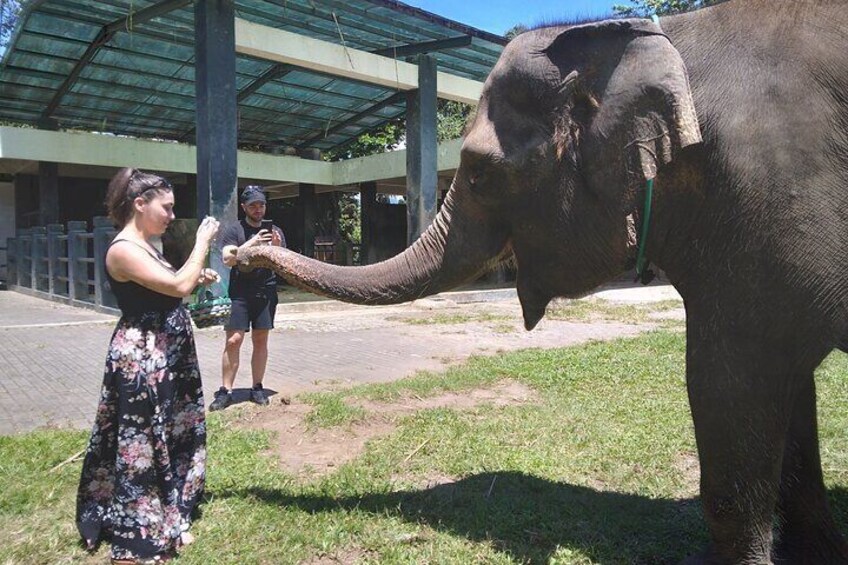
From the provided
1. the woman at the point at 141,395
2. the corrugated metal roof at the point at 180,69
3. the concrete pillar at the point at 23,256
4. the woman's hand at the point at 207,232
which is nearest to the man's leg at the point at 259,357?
the woman at the point at 141,395

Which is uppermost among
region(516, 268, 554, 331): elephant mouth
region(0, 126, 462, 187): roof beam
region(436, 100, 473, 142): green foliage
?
region(436, 100, 473, 142): green foliage

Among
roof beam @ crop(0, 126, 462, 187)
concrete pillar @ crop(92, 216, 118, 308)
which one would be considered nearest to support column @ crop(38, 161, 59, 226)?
roof beam @ crop(0, 126, 462, 187)

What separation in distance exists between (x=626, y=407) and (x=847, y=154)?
3544 mm

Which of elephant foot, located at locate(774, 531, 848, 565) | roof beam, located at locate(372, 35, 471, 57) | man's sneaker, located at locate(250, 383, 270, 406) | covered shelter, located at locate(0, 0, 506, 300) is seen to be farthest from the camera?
roof beam, located at locate(372, 35, 471, 57)

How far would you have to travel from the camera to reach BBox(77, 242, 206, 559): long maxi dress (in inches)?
113

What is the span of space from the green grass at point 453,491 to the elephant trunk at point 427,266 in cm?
111

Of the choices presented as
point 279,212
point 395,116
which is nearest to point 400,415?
point 395,116

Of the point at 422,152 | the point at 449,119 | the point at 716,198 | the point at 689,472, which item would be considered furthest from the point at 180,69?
the point at 449,119

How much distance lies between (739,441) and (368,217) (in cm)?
1958

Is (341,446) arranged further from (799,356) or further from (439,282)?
(799,356)

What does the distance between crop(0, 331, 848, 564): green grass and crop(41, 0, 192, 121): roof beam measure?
8.42m

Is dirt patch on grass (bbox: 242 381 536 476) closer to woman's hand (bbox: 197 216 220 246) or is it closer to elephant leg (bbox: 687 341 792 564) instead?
woman's hand (bbox: 197 216 220 246)

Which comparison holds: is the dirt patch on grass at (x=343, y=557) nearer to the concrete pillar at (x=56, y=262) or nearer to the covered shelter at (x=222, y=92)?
the covered shelter at (x=222, y=92)

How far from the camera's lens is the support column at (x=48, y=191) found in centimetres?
A: 1578
